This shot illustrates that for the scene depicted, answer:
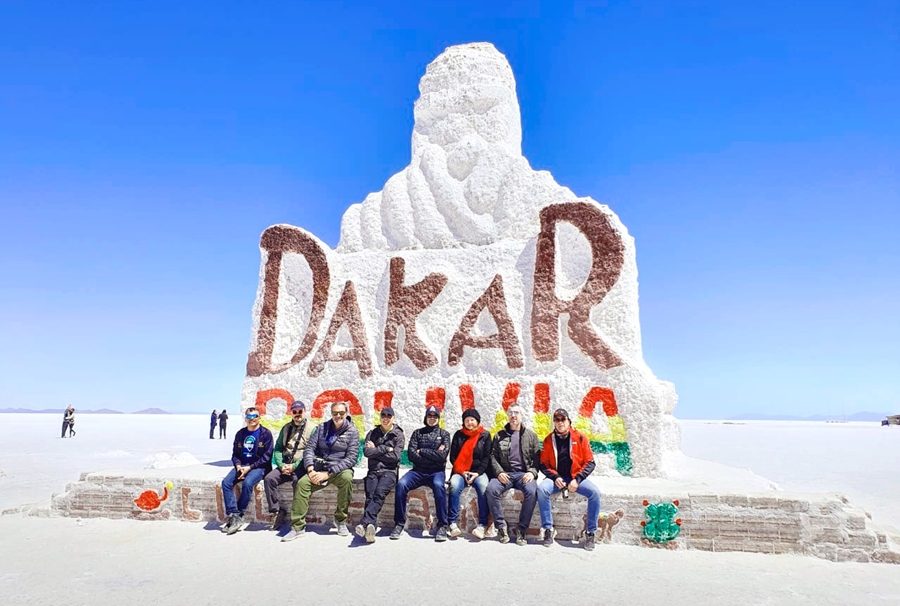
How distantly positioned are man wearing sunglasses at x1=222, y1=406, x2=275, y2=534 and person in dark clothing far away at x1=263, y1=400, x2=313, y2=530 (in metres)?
Result: 0.12

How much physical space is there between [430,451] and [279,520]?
1.93 m

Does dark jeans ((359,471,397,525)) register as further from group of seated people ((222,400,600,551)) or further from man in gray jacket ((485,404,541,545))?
man in gray jacket ((485,404,541,545))

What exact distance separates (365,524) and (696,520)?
3.32m

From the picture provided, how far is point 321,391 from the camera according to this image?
29.6 feet

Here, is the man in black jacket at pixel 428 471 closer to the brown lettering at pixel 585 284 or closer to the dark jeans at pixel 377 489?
the dark jeans at pixel 377 489

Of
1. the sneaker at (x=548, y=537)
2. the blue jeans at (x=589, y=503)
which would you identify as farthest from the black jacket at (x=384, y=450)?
the sneaker at (x=548, y=537)

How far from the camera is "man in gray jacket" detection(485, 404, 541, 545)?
596cm

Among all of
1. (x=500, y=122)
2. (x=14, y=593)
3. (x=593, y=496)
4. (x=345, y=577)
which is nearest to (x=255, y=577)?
(x=345, y=577)

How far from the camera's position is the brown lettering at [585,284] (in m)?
8.07

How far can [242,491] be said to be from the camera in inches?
261

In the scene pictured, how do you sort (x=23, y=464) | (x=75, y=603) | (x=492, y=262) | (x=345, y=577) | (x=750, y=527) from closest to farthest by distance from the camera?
1. (x=75, y=603)
2. (x=345, y=577)
3. (x=750, y=527)
4. (x=492, y=262)
5. (x=23, y=464)

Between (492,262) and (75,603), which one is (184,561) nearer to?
(75,603)

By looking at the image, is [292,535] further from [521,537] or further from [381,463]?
[521,537]

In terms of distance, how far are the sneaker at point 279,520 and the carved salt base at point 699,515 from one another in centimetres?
20
